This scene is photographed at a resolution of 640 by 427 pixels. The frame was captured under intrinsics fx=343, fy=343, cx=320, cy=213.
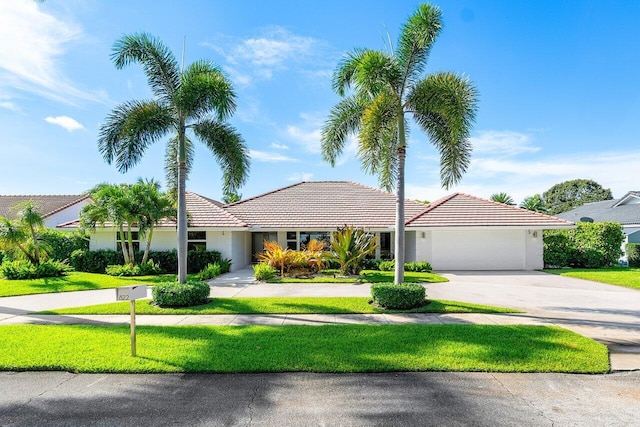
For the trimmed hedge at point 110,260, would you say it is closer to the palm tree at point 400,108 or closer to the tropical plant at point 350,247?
the tropical plant at point 350,247

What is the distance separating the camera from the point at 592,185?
69.2 metres

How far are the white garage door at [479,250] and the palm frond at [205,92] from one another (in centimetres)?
1359

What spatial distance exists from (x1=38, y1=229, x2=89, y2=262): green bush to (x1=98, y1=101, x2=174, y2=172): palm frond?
10.4 meters

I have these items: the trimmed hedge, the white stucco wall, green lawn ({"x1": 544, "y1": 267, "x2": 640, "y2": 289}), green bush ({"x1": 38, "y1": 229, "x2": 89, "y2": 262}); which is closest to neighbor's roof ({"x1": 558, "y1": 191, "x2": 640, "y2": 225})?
the white stucco wall

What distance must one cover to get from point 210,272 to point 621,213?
36437 millimetres

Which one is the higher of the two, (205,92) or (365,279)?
(205,92)

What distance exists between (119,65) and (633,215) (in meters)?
38.2

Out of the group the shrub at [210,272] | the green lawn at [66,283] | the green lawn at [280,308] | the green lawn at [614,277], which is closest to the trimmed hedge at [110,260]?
the shrub at [210,272]

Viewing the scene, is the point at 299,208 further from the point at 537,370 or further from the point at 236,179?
the point at 537,370

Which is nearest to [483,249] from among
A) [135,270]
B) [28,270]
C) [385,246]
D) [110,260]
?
[385,246]

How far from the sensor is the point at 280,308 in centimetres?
973

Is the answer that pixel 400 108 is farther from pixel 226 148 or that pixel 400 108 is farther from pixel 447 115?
pixel 226 148

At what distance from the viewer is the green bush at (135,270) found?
16.7m

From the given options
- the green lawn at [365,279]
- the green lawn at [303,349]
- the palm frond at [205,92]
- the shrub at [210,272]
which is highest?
the palm frond at [205,92]
